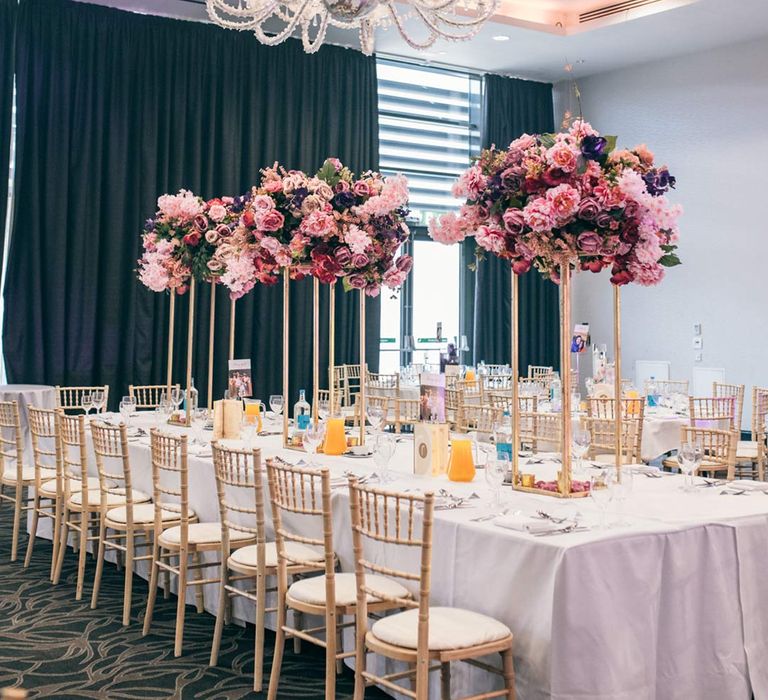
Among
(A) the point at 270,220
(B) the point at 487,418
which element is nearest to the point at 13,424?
(A) the point at 270,220

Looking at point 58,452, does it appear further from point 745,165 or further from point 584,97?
point 584,97

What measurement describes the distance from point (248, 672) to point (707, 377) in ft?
28.5

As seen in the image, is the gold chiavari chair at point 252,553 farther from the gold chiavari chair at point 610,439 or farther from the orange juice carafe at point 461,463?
the gold chiavari chair at point 610,439

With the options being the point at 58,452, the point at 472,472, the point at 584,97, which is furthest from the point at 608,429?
the point at 584,97

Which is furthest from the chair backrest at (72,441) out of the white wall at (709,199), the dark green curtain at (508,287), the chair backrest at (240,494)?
the white wall at (709,199)

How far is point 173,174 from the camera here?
35.5ft

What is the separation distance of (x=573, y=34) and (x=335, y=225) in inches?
287

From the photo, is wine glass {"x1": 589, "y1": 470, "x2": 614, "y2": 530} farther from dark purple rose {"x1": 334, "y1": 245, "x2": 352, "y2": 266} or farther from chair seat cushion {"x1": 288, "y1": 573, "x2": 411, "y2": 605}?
dark purple rose {"x1": 334, "y1": 245, "x2": 352, "y2": 266}

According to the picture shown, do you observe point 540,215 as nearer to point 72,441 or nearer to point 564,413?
point 564,413

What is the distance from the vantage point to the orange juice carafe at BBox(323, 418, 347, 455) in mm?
5395

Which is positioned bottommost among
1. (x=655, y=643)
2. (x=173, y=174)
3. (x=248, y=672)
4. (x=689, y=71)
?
(x=248, y=672)

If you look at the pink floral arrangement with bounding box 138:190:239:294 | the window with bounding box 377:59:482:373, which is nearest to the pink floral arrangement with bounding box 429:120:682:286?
the pink floral arrangement with bounding box 138:190:239:294

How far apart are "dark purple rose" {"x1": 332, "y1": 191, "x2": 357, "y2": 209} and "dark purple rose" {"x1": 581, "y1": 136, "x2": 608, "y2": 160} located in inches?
62.6

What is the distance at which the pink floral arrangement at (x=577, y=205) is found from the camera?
3.85 meters
